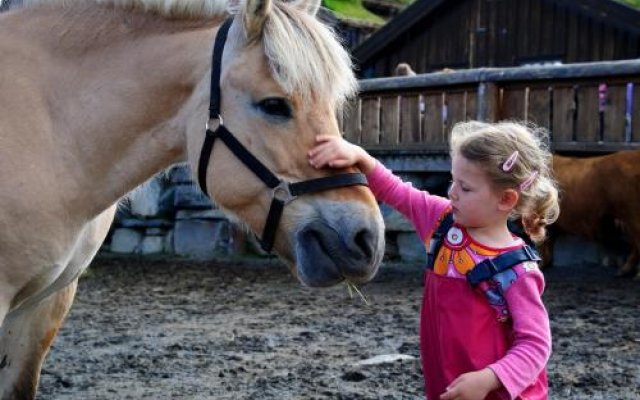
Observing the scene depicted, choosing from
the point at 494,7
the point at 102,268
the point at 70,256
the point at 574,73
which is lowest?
the point at 102,268

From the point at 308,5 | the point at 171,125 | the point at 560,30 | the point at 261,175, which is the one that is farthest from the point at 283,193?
the point at 560,30

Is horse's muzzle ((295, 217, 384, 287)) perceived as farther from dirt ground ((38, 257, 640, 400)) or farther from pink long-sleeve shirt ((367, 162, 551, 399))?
dirt ground ((38, 257, 640, 400))

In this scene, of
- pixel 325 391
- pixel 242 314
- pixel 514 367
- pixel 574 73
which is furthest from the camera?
pixel 574 73

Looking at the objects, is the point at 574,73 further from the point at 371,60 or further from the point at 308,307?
the point at 371,60

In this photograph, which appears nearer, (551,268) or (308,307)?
(308,307)

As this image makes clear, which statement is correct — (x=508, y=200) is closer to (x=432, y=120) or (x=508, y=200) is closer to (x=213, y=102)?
(x=213, y=102)

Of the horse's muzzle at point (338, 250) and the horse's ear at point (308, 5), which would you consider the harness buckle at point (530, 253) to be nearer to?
the horse's muzzle at point (338, 250)

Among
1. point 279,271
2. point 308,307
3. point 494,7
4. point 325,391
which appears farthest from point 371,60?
point 325,391

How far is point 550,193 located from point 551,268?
5476 millimetres

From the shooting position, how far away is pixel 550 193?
197cm

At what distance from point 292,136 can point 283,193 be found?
148 millimetres

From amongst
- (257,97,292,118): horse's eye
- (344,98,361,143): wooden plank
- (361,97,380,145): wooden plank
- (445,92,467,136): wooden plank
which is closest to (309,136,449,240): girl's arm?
(257,97,292,118): horse's eye

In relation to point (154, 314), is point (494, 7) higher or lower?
higher

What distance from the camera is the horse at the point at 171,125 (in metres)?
2.01
